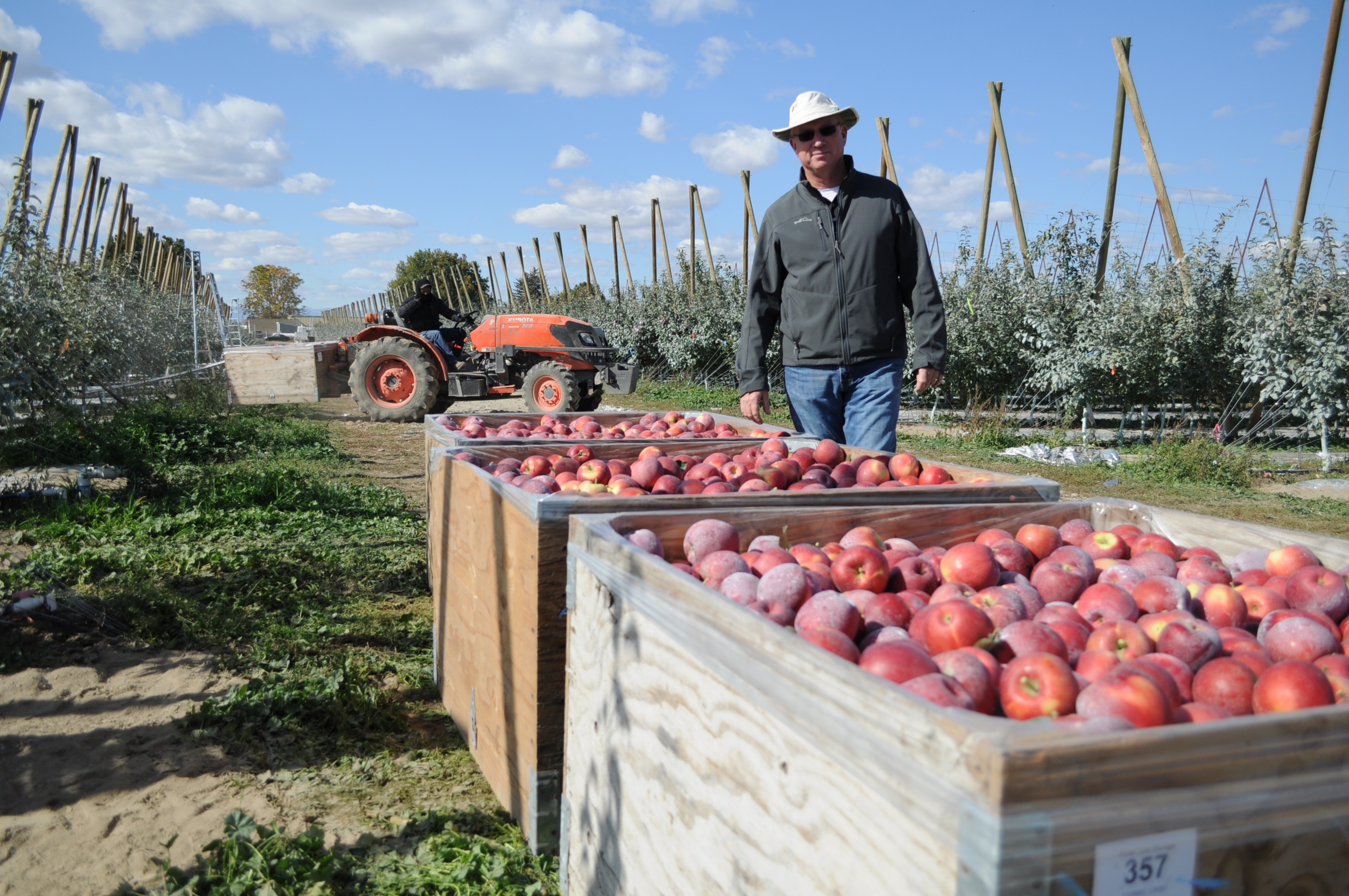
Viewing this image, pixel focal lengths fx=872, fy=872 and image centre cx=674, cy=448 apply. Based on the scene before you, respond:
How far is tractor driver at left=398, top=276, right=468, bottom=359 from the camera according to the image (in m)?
12.8

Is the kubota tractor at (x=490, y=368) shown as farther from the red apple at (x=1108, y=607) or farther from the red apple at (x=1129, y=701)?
the red apple at (x=1129, y=701)

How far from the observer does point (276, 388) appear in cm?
1516

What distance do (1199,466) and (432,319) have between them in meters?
10.2

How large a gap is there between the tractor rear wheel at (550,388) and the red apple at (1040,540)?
10.3 m

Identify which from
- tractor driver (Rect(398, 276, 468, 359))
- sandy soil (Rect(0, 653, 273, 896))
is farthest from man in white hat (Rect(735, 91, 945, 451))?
tractor driver (Rect(398, 276, 468, 359))

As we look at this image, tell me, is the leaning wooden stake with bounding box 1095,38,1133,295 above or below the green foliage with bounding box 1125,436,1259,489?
above

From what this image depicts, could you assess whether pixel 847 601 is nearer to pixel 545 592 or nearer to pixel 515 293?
pixel 545 592

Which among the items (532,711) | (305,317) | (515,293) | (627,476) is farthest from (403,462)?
(305,317)

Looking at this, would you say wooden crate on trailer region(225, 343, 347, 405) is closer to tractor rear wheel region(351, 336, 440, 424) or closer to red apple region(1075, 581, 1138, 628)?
tractor rear wheel region(351, 336, 440, 424)

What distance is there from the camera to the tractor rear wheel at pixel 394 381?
491 inches

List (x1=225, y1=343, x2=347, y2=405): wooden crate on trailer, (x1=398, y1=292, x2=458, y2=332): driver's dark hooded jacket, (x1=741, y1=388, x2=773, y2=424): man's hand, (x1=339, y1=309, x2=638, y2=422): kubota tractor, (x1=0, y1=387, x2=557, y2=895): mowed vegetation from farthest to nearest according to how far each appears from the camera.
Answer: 1. (x1=225, y1=343, x2=347, y2=405): wooden crate on trailer
2. (x1=398, y1=292, x2=458, y2=332): driver's dark hooded jacket
3. (x1=339, y1=309, x2=638, y2=422): kubota tractor
4. (x1=741, y1=388, x2=773, y2=424): man's hand
5. (x1=0, y1=387, x2=557, y2=895): mowed vegetation

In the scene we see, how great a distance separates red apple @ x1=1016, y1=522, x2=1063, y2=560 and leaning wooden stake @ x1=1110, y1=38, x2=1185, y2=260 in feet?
35.2

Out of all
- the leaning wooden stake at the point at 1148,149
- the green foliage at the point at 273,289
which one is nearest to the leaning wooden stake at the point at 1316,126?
the leaning wooden stake at the point at 1148,149

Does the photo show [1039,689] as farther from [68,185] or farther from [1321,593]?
[68,185]
